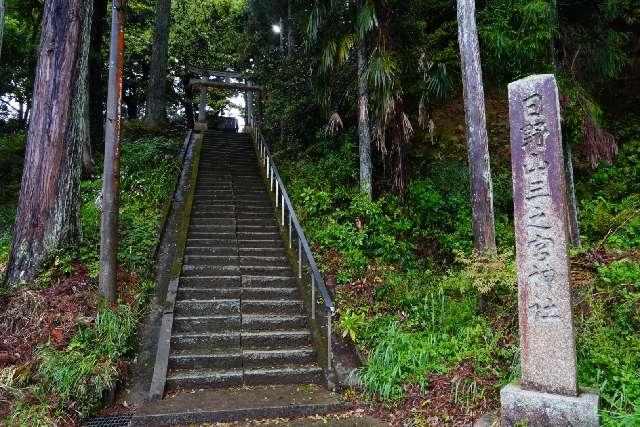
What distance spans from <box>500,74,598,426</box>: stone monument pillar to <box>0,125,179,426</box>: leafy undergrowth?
13.1 feet

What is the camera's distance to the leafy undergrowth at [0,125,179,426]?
13.1 ft

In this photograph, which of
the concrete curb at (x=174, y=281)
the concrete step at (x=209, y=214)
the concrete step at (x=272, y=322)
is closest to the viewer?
the concrete curb at (x=174, y=281)

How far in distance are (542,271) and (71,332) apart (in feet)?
16.1

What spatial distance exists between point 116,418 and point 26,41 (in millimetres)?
14533

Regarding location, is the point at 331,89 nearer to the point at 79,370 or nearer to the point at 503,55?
the point at 503,55

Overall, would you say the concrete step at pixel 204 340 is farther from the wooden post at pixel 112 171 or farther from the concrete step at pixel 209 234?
the concrete step at pixel 209 234

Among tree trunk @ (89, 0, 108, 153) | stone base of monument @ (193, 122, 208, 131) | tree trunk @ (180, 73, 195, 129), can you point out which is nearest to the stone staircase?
tree trunk @ (89, 0, 108, 153)

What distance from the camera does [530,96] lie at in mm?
3711

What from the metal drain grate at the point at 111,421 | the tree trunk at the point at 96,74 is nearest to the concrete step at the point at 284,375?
the metal drain grate at the point at 111,421

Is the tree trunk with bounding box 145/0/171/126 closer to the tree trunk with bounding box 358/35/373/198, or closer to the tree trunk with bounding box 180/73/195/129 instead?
the tree trunk with bounding box 180/73/195/129

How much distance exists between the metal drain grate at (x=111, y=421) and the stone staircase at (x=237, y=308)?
2.00ft

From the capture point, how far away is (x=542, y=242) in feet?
11.6

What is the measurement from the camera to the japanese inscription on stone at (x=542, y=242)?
3438 millimetres

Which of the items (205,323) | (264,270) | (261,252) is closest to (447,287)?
(264,270)
